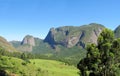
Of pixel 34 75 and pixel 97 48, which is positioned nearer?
pixel 97 48

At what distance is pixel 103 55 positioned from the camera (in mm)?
58156

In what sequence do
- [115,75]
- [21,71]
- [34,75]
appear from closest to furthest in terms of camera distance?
1. [115,75]
2. [21,71]
3. [34,75]

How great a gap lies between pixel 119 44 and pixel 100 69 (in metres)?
5.94

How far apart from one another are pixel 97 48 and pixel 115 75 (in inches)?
235

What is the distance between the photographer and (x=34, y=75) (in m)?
191

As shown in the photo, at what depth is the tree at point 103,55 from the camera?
57.7 meters

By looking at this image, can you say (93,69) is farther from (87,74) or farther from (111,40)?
(111,40)

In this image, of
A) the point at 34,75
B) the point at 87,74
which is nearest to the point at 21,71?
the point at 34,75

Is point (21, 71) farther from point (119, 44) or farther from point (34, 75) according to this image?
point (119, 44)

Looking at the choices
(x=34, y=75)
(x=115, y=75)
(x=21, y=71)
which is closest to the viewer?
(x=115, y=75)

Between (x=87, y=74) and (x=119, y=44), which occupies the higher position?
(x=119, y=44)

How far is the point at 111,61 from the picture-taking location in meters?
57.9

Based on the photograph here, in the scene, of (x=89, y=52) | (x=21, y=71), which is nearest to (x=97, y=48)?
(x=89, y=52)

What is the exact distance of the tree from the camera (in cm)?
5769
